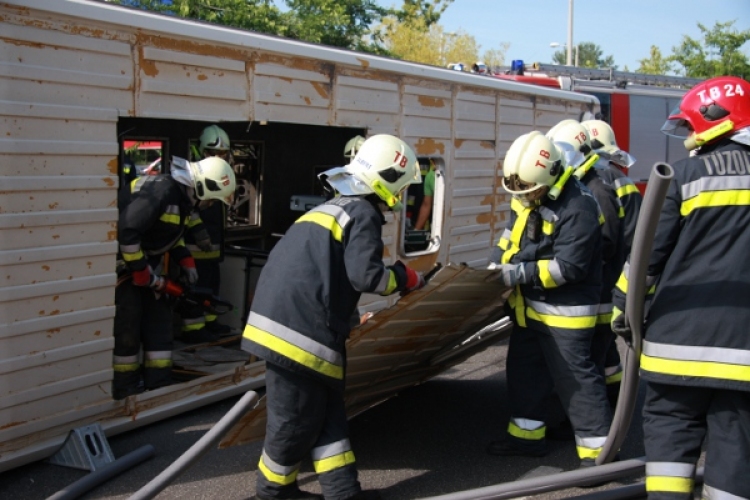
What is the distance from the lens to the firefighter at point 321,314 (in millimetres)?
4152

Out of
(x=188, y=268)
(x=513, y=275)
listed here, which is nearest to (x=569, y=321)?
(x=513, y=275)

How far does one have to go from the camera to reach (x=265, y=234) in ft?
29.6

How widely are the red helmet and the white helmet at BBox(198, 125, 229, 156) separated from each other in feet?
13.8

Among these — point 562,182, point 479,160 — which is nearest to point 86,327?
point 562,182

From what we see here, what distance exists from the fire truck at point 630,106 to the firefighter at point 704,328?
35.0ft

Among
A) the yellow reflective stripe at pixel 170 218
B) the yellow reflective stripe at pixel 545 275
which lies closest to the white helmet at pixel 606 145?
the yellow reflective stripe at pixel 545 275

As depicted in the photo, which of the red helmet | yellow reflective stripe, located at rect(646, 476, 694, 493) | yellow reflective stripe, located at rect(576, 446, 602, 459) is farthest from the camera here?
yellow reflective stripe, located at rect(576, 446, 602, 459)

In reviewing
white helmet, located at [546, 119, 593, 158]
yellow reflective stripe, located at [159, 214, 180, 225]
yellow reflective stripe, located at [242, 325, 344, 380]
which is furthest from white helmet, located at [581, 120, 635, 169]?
yellow reflective stripe, located at [242, 325, 344, 380]

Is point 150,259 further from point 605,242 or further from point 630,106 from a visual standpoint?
point 630,106

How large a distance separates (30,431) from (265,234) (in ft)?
15.0

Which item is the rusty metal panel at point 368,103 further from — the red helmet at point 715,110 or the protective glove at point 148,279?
the red helmet at point 715,110

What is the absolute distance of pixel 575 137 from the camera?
621 centimetres

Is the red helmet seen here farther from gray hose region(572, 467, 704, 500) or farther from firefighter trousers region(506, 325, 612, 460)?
gray hose region(572, 467, 704, 500)

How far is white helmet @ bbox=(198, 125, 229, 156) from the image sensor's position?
721cm
